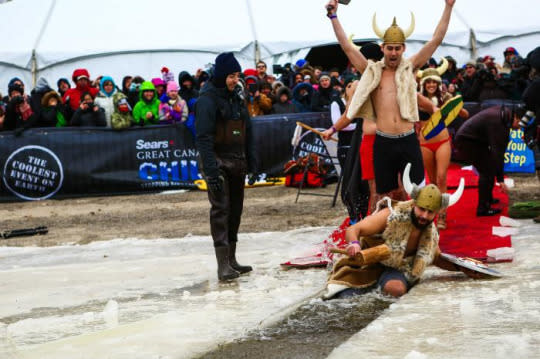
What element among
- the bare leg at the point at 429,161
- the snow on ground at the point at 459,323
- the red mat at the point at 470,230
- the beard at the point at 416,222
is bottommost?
the red mat at the point at 470,230

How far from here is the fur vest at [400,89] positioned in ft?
22.7

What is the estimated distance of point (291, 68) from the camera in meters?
17.6

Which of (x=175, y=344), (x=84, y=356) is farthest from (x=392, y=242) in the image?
(x=84, y=356)

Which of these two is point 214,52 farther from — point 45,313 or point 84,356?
point 84,356

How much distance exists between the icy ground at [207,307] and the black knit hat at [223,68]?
164 cm

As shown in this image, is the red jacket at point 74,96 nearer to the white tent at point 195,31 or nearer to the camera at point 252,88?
the camera at point 252,88

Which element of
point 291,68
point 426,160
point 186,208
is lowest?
point 186,208

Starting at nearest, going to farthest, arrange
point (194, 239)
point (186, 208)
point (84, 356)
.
A: point (84, 356), point (194, 239), point (186, 208)

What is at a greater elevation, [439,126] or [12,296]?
[439,126]

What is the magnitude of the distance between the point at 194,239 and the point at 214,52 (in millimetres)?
9532

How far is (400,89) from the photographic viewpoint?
6941 mm

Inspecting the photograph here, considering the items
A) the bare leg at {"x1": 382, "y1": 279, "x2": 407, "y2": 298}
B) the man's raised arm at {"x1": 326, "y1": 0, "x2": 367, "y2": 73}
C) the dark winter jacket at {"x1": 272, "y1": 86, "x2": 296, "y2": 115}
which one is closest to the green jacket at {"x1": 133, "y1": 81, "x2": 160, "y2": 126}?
the dark winter jacket at {"x1": 272, "y1": 86, "x2": 296, "y2": 115}

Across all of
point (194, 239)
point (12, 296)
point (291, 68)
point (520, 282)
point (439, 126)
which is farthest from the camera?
point (291, 68)

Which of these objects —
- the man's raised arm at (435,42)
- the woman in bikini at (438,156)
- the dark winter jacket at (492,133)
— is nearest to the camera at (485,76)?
the dark winter jacket at (492,133)
